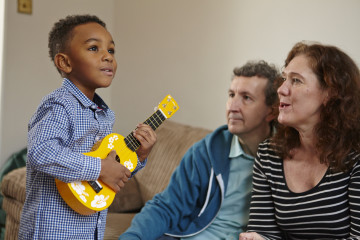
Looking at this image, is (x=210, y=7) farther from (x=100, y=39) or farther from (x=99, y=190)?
(x=99, y=190)

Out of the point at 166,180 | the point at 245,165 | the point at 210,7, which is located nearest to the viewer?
the point at 245,165

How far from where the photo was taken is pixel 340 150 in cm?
159

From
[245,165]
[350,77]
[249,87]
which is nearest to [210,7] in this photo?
[249,87]

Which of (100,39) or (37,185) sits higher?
(100,39)

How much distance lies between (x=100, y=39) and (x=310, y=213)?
0.87m

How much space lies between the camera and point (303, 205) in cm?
161

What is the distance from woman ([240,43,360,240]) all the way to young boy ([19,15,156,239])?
0.53 m

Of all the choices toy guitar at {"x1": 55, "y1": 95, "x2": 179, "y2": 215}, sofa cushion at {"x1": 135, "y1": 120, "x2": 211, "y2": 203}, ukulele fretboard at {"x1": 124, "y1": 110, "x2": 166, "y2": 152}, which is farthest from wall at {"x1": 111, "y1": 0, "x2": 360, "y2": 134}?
toy guitar at {"x1": 55, "y1": 95, "x2": 179, "y2": 215}

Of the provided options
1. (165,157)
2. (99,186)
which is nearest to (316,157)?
(99,186)

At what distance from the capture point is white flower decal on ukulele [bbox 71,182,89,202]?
4.35 ft

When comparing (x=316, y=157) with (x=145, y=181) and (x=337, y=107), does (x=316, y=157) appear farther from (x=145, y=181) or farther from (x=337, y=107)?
(x=145, y=181)

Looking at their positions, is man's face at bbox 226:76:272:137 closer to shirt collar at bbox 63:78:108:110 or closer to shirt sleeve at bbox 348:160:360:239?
shirt sleeve at bbox 348:160:360:239

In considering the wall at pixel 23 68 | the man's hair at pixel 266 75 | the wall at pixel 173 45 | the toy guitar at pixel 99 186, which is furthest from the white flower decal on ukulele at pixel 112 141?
the wall at pixel 23 68

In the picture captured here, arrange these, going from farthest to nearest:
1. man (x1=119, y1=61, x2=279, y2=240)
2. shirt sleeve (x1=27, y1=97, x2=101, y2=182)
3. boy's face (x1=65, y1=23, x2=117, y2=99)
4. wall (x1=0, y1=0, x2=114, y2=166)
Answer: wall (x1=0, y1=0, x2=114, y2=166) < man (x1=119, y1=61, x2=279, y2=240) < boy's face (x1=65, y1=23, x2=117, y2=99) < shirt sleeve (x1=27, y1=97, x2=101, y2=182)
